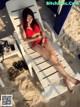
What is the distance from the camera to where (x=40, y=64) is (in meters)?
5.26

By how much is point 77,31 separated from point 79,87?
4.44 ft

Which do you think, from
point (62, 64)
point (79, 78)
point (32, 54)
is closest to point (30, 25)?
point (32, 54)

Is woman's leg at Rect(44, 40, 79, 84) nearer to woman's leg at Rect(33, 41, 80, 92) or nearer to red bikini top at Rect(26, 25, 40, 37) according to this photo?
woman's leg at Rect(33, 41, 80, 92)

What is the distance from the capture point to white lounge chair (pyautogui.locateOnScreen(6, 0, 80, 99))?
4961 mm

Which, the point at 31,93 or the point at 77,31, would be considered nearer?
the point at 31,93

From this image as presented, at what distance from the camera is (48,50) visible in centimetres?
530

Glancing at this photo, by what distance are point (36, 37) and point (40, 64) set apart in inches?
19.9

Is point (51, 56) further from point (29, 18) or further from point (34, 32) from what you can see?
point (29, 18)

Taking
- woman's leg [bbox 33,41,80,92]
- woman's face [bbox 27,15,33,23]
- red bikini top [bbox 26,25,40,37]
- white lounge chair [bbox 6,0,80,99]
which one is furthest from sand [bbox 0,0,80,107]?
woman's face [bbox 27,15,33,23]

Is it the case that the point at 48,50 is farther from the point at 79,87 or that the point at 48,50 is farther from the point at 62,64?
the point at 79,87

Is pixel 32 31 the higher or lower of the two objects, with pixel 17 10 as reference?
lower

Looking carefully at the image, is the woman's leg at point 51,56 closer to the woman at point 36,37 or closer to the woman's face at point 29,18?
the woman at point 36,37

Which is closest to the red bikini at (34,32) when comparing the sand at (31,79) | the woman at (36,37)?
the woman at (36,37)

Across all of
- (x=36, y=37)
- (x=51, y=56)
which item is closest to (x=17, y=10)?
(x=36, y=37)
